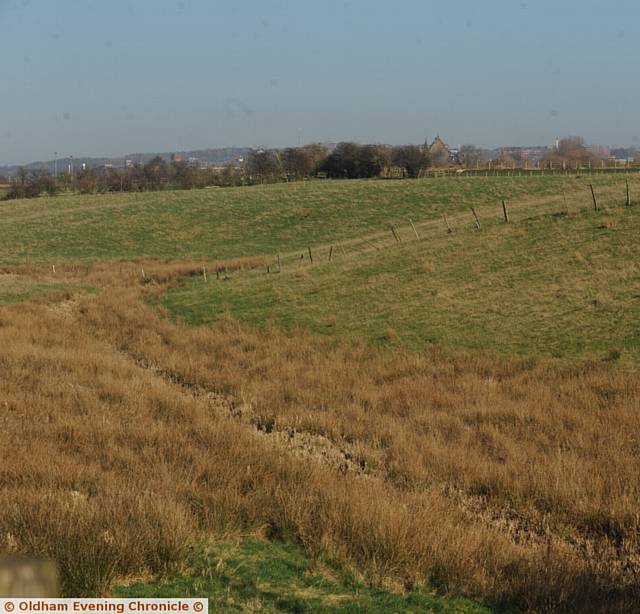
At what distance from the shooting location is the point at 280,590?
7.68 m

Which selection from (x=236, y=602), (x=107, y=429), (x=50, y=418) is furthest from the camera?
(x=50, y=418)

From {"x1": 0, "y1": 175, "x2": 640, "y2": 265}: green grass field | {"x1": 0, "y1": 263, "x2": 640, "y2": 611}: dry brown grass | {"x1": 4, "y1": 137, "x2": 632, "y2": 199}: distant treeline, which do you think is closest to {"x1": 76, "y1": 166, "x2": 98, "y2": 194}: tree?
{"x1": 4, "y1": 137, "x2": 632, "y2": 199}: distant treeline

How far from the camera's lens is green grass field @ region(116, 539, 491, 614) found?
7.24 metres

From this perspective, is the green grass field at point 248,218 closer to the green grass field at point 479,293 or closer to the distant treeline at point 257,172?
the green grass field at point 479,293

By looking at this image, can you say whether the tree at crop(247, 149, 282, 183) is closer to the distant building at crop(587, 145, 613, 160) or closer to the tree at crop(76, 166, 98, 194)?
the tree at crop(76, 166, 98, 194)

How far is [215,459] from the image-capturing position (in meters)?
11.8

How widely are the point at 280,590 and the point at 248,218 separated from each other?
Answer: 68109mm

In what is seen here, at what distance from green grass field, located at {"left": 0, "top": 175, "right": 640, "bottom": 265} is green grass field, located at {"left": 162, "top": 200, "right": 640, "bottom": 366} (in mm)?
22512

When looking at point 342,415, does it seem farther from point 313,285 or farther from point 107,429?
point 313,285

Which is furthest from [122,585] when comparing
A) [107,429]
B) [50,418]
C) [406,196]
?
[406,196]

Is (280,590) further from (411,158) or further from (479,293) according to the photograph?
(411,158)

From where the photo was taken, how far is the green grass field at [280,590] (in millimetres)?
7242

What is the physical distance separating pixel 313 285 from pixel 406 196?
4373 centimetres

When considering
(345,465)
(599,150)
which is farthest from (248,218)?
(599,150)
